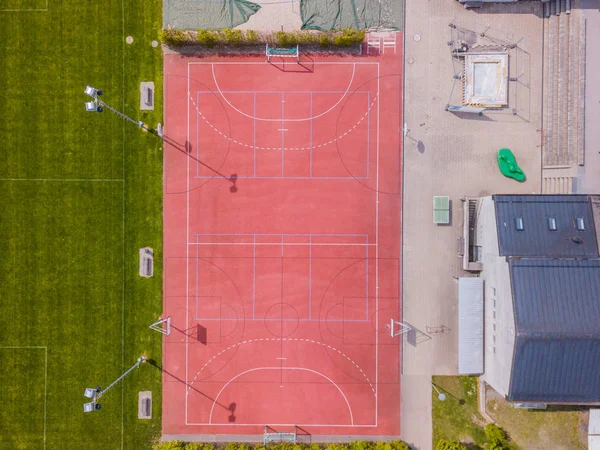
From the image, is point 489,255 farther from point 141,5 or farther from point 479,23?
point 141,5

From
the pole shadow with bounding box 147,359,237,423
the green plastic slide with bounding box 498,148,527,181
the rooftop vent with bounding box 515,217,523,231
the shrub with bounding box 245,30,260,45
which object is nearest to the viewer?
the rooftop vent with bounding box 515,217,523,231

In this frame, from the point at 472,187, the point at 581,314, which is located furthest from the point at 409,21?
the point at 581,314

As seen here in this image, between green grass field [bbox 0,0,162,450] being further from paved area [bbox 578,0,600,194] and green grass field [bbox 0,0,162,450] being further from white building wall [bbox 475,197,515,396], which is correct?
paved area [bbox 578,0,600,194]

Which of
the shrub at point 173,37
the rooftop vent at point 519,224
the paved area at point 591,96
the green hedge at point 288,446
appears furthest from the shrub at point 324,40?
the green hedge at point 288,446

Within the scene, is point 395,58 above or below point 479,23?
below

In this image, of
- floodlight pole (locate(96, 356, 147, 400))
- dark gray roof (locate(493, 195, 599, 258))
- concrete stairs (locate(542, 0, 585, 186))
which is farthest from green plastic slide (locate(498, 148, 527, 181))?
floodlight pole (locate(96, 356, 147, 400))

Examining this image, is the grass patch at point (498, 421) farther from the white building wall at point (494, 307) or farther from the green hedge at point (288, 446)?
the green hedge at point (288, 446)

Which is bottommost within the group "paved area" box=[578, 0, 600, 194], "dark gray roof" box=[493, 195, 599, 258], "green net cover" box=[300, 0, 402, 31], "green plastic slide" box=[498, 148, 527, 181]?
"dark gray roof" box=[493, 195, 599, 258]
